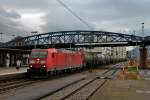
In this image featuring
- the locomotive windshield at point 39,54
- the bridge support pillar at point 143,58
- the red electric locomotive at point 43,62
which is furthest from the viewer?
the bridge support pillar at point 143,58

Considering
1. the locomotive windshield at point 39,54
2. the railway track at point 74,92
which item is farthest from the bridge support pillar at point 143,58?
the railway track at point 74,92

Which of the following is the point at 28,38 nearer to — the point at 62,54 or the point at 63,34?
the point at 63,34

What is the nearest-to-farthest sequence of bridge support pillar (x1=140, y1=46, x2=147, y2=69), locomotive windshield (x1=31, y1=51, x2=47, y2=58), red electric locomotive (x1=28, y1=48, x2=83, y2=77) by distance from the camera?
red electric locomotive (x1=28, y1=48, x2=83, y2=77) < locomotive windshield (x1=31, y1=51, x2=47, y2=58) < bridge support pillar (x1=140, y1=46, x2=147, y2=69)

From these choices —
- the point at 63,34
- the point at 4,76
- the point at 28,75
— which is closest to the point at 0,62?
the point at 28,75

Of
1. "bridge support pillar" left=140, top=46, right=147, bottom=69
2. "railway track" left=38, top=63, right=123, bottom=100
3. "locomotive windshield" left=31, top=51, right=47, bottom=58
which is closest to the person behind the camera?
"railway track" left=38, top=63, right=123, bottom=100

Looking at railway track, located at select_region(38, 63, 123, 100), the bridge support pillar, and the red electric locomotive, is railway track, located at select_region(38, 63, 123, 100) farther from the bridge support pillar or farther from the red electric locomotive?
the bridge support pillar

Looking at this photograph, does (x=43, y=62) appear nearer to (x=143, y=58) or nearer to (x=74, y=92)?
(x=74, y=92)

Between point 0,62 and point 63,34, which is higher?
point 63,34

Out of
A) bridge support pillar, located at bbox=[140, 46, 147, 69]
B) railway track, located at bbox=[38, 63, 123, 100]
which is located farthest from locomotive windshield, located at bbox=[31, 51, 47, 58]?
bridge support pillar, located at bbox=[140, 46, 147, 69]

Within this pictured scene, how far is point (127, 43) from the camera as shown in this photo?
9812cm

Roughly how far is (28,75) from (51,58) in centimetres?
299

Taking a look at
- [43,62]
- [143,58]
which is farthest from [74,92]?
[143,58]

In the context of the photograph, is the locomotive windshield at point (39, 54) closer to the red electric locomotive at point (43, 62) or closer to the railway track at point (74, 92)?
the red electric locomotive at point (43, 62)

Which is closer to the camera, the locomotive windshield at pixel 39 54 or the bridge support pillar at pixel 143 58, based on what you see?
the locomotive windshield at pixel 39 54
